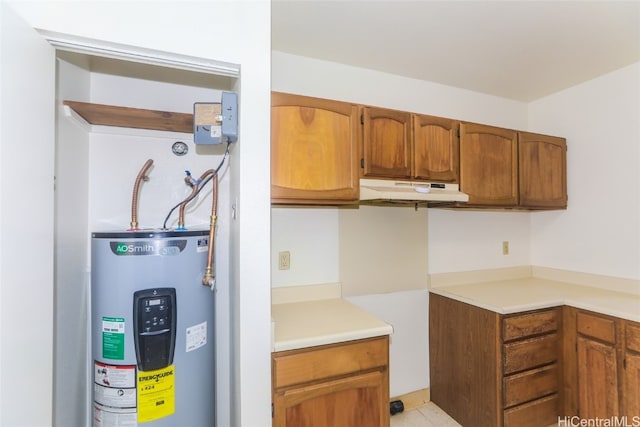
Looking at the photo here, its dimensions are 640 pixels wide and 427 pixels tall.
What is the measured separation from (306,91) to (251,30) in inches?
31.8

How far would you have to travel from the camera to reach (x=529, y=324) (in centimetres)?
186

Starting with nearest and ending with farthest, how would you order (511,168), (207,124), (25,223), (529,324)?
1. (25,223)
2. (207,124)
3. (529,324)
4. (511,168)

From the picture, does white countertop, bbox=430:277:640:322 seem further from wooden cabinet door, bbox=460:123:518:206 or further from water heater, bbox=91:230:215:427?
water heater, bbox=91:230:215:427

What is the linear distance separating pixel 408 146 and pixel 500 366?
141 centimetres

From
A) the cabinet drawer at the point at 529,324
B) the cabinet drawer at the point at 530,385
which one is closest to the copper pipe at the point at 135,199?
the cabinet drawer at the point at 529,324

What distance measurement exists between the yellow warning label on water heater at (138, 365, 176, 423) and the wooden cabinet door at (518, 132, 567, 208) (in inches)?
96.6

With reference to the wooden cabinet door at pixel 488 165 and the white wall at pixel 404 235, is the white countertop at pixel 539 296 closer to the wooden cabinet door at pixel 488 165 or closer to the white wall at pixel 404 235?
the white wall at pixel 404 235

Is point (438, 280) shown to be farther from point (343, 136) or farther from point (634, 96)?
point (634, 96)

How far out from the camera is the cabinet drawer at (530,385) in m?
1.79

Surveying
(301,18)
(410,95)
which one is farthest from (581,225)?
(301,18)

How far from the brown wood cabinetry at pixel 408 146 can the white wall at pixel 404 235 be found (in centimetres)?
43

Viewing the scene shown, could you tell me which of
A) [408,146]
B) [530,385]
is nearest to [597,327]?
[530,385]

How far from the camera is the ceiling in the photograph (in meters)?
1.54

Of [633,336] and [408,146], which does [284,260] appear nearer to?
[408,146]
